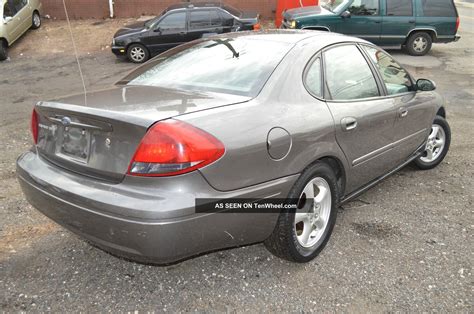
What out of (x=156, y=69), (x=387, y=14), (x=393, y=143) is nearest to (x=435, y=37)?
(x=387, y=14)

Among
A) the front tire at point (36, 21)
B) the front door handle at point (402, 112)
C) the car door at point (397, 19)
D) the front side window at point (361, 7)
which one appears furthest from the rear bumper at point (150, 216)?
the front tire at point (36, 21)

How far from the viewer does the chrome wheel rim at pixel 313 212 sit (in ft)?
9.46

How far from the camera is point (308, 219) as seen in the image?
2.96 meters

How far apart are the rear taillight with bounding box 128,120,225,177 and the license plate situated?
0.40 m

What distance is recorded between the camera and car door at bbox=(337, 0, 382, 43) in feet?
37.4

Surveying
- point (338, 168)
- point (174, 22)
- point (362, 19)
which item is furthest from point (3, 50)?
point (338, 168)

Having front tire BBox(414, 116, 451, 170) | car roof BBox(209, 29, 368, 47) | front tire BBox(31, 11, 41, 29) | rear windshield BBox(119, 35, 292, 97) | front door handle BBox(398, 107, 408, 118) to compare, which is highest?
front tire BBox(31, 11, 41, 29)

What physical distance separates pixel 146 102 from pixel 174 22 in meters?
9.77

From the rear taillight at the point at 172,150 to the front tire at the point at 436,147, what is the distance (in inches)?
126

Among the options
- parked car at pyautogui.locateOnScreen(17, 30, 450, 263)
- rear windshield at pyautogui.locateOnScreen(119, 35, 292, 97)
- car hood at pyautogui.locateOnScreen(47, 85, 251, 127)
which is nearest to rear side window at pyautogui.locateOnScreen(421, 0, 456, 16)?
parked car at pyautogui.locateOnScreen(17, 30, 450, 263)

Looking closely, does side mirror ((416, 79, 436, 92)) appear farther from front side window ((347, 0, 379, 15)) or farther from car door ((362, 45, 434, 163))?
front side window ((347, 0, 379, 15))

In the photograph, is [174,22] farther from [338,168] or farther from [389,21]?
[338,168]

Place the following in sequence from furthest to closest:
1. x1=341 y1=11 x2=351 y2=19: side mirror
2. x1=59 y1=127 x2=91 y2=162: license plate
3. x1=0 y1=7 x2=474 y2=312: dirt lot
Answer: x1=341 y1=11 x2=351 y2=19: side mirror, x1=0 y1=7 x2=474 y2=312: dirt lot, x1=59 y1=127 x2=91 y2=162: license plate

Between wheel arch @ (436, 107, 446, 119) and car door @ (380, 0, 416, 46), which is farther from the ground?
car door @ (380, 0, 416, 46)
